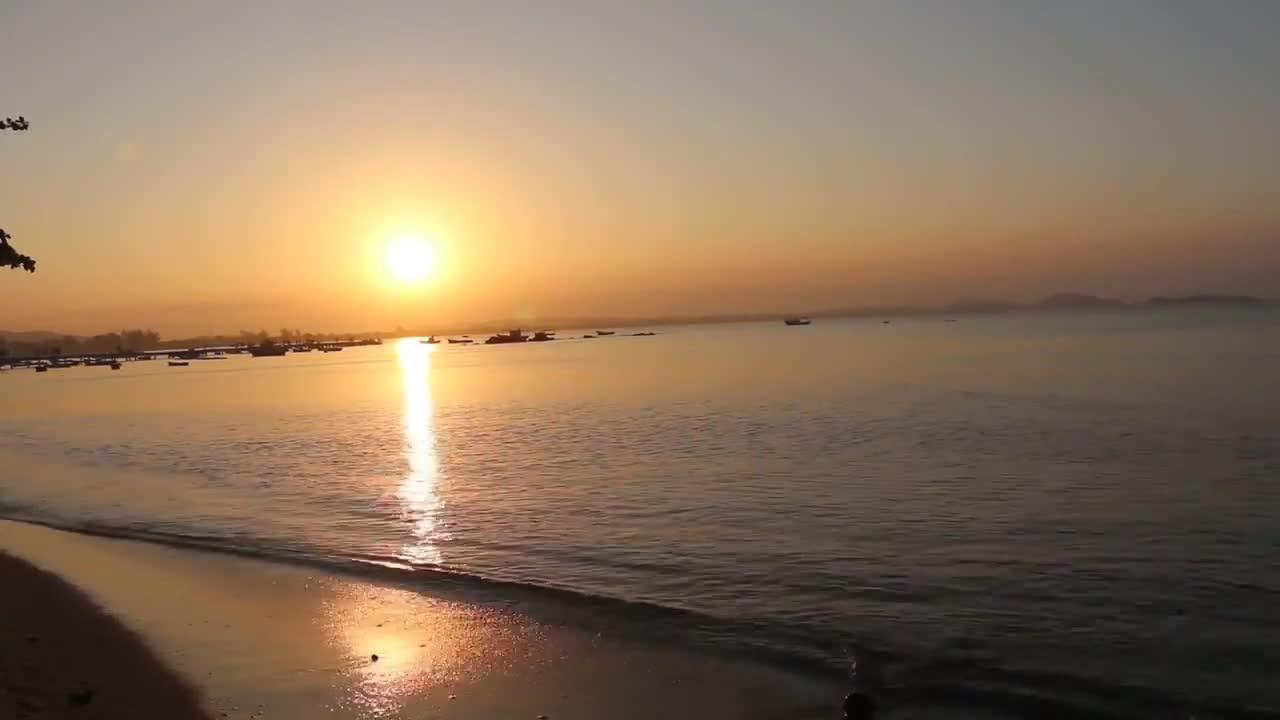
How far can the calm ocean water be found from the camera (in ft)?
46.2

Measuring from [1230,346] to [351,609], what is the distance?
94.3m

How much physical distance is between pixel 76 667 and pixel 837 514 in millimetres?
16987

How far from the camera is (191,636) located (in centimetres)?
1488

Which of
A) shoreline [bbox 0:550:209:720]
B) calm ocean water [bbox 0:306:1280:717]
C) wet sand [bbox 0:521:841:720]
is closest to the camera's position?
shoreline [bbox 0:550:209:720]

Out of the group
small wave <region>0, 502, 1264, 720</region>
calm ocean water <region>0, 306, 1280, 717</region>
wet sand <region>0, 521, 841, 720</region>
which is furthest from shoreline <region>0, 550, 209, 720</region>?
calm ocean water <region>0, 306, 1280, 717</region>

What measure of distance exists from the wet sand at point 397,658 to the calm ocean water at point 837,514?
114cm

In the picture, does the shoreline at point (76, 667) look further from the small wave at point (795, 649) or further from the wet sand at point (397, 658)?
the small wave at point (795, 649)

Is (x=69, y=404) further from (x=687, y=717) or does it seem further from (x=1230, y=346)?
(x=1230, y=346)

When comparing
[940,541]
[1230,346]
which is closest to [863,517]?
[940,541]

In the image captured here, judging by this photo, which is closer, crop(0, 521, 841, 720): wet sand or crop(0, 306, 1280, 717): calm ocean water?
crop(0, 521, 841, 720): wet sand

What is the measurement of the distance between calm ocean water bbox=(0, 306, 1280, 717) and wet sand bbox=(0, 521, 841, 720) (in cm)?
114

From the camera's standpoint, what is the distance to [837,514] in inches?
946

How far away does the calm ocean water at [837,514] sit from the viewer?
554 inches

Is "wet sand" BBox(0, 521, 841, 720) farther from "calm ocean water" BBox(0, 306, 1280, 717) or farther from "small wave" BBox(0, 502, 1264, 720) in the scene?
"calm ocean water" BBox(0, 306, 1280, 717)
